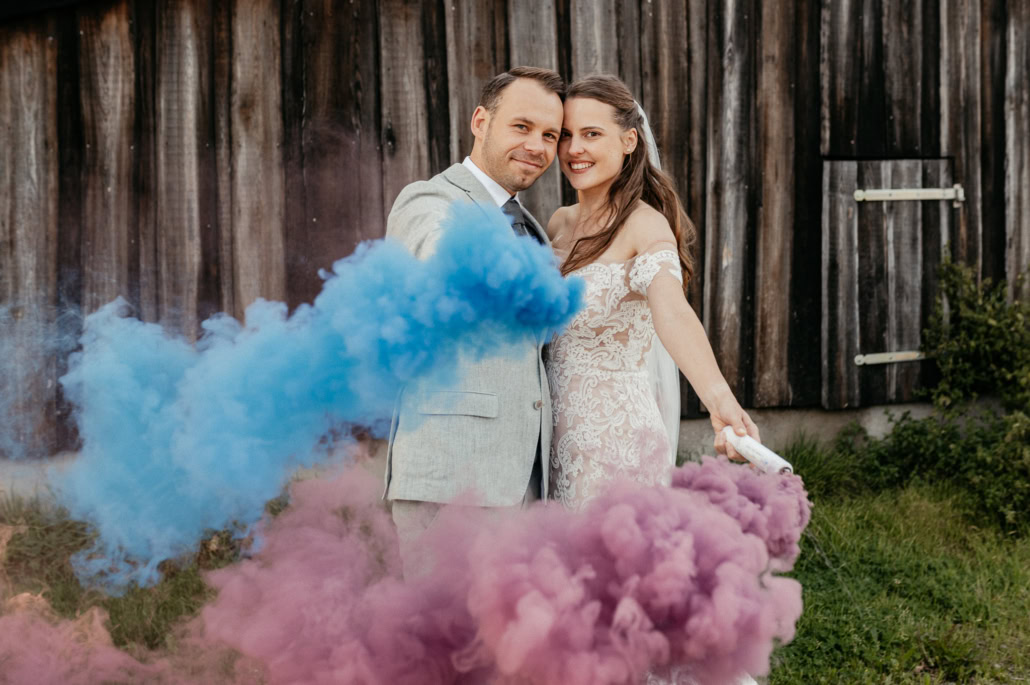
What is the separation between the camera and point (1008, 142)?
5.46 meters

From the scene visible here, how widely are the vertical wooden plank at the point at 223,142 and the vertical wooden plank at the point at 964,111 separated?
13.9 ft

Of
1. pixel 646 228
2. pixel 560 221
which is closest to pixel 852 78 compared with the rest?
pixel 560 221

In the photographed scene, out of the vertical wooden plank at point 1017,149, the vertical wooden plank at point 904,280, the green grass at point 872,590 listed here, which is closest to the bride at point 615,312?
the green grass at point 872,590

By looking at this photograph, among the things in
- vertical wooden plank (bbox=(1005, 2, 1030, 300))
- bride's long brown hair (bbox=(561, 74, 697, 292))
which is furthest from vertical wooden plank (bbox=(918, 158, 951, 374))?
bride's long brown hair (bbox=(561, 74, 697, 292))

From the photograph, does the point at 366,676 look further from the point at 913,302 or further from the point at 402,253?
the point at 913,302

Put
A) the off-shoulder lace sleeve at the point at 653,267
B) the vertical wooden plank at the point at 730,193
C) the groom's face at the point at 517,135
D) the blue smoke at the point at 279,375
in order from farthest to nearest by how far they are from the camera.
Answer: the vertical wooden plank at the point at 730,193 → the groom's face at the point at 517,135 → the off-shoulder lace sleeve at the point at 653,267 → the blue smoke at the point at 279,375

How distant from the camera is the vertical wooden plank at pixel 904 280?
17.4 feet

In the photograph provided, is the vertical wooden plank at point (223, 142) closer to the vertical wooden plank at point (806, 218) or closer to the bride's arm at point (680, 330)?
the bride's arm at point (680, 330)

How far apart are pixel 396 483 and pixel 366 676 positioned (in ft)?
2.03

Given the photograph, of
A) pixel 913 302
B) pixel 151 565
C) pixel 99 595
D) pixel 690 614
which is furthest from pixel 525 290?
pixel 913 302

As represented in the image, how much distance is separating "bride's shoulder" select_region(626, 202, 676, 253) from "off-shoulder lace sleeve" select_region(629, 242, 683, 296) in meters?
0.04

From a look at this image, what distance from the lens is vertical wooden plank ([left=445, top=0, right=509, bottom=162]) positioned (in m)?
4.54

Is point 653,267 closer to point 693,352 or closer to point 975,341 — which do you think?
point 693,352

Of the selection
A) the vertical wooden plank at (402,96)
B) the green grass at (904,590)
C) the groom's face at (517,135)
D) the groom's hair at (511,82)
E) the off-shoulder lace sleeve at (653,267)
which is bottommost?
the green grass at (904,590)
